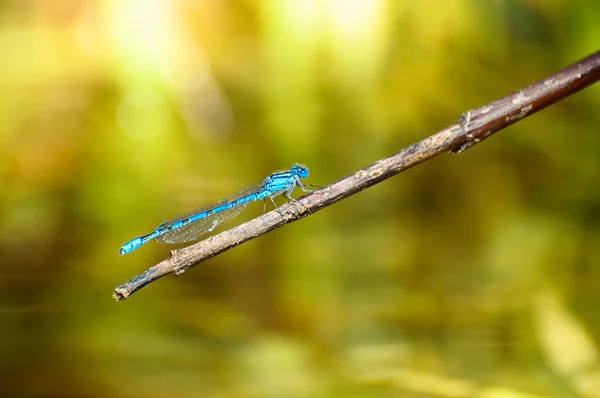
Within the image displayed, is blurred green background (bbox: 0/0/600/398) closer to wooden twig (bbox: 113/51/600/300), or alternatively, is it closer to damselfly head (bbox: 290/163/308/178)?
damselfly head (bbox: 290/163/308/178)

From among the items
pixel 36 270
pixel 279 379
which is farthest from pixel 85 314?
pixel 279 379

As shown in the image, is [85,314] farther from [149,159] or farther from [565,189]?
[565,189]

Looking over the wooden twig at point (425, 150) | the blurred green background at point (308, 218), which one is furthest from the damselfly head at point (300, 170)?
the wooden twig at point (425, 150)

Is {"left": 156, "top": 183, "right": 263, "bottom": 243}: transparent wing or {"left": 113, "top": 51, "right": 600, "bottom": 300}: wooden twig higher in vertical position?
{"left": 156, "top": 183, "right": 263, "bottom": 243}: transparent wing

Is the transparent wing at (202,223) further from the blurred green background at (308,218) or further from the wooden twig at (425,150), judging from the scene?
the wooden twig at (425,150)

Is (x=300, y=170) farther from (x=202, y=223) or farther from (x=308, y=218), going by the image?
(x=308, y=218)

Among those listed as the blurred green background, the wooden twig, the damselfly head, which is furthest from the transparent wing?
the wooden twig
